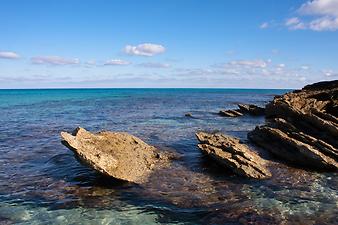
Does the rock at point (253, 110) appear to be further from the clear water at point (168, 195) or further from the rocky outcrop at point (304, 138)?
the clear water at point (168, 195)

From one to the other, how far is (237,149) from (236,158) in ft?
2.86

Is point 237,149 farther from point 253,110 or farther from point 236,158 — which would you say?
point 253,110

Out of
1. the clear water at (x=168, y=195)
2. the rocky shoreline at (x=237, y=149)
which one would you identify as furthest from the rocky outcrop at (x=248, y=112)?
the clear water at (x=168, y=195)

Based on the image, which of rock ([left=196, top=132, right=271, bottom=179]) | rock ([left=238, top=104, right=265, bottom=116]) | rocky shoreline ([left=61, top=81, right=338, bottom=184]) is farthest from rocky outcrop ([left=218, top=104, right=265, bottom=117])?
rock ([left=196, top=132, right=271, bottom=179])

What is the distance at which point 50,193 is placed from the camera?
55.5 feet

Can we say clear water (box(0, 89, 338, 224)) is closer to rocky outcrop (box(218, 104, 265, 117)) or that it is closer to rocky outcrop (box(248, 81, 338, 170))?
rocky outcrop (box(248, 81, 338, 170))

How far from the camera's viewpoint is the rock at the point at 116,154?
17.8m

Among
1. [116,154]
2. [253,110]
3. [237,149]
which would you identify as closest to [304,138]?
[237,149]

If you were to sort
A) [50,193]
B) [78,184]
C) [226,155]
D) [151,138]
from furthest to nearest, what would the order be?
[151,138]
[226,155]
[78,184]
[50,193]

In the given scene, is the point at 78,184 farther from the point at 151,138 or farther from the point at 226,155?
the point at 151,138

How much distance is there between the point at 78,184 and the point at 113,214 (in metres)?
4.33

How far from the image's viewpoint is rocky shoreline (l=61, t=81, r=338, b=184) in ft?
60.0

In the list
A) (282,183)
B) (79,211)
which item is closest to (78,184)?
(79,211)

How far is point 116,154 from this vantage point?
1975 centimetres
